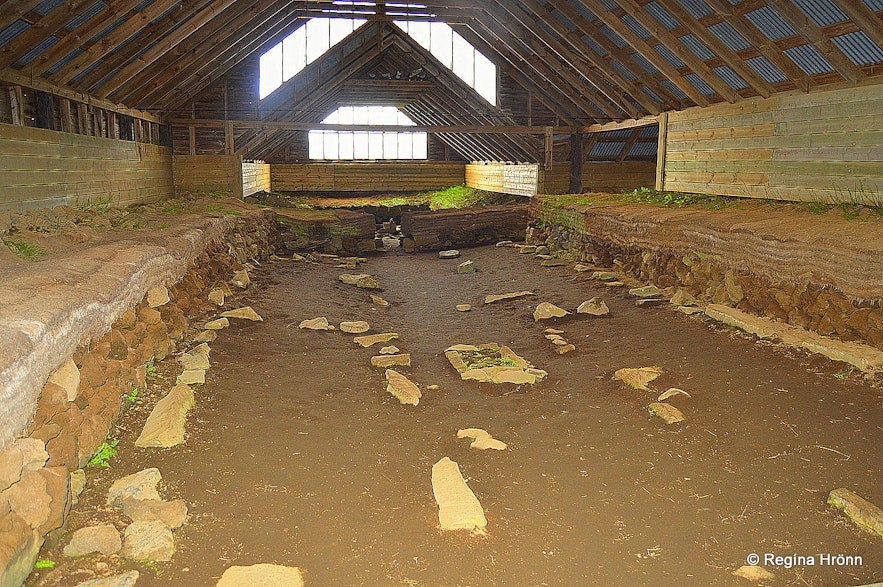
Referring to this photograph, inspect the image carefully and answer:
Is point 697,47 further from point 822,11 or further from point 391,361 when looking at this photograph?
point 391,361

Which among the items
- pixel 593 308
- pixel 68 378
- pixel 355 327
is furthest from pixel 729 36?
pixel 68 378

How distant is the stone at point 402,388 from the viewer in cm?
644

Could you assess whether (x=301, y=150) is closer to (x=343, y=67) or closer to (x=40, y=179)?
(x=343, y=67)

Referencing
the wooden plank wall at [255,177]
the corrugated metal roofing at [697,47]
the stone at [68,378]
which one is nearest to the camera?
the stone at [68,378]

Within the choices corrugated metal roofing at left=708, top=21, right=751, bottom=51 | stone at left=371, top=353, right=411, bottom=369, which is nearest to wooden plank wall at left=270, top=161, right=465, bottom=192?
corrugated metal roofing at left=708, top=21, right=751, bottom=51

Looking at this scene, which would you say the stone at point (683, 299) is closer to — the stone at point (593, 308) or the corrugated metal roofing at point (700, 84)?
the stone at point (593, 308)

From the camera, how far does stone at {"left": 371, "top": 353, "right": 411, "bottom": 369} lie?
754cm

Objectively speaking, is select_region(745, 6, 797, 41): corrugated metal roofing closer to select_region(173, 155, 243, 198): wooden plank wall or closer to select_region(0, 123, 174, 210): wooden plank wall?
select_region(0, 123, 174, 210): wooden plank wall

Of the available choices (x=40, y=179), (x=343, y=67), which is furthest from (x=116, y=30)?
(x=343, y=67)

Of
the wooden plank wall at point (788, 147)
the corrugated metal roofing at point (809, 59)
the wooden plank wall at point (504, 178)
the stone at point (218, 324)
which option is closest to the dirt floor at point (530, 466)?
the stone at point (218, 324)

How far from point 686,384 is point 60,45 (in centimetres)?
1024

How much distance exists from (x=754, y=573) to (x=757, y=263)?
6108 millimetres

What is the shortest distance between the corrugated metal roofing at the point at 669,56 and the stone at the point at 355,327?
344 inches

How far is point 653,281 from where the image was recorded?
37.4 feet
